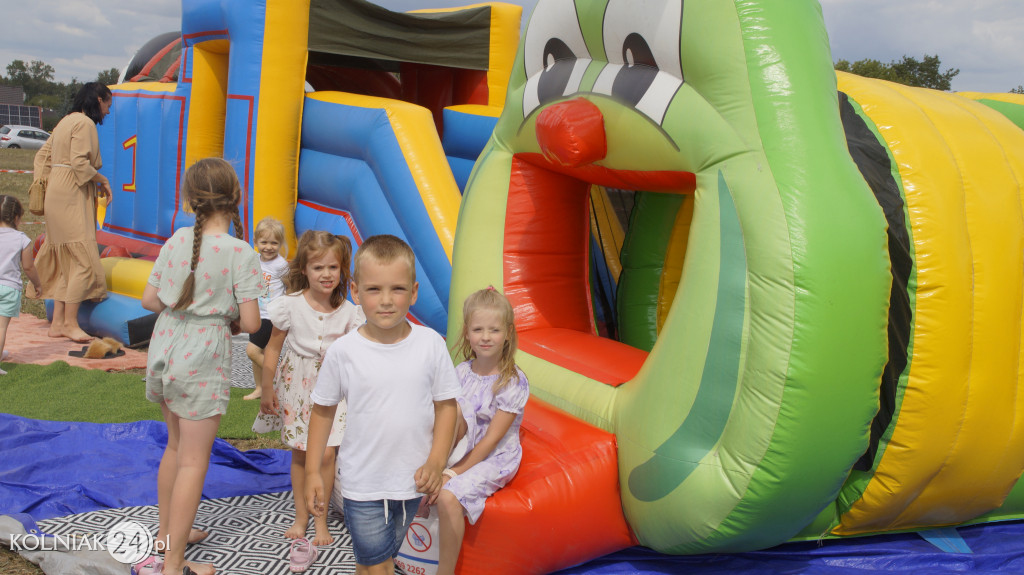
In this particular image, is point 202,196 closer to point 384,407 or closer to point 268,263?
point 384,407

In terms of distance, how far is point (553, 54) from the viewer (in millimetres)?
3236

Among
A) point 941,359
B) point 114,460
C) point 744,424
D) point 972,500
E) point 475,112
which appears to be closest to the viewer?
point 744,424

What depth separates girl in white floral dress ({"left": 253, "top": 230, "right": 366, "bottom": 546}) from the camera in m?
2.68

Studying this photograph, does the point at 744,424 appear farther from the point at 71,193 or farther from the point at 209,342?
the point at 71,193

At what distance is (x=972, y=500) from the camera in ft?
8.40

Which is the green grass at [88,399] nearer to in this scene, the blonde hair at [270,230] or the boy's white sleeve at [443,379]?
the blonde hair at [270,230]

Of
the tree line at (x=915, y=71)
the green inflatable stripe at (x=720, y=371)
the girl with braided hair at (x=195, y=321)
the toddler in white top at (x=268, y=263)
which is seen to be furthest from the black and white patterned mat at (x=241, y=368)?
the tree line at (x=915, y=71)

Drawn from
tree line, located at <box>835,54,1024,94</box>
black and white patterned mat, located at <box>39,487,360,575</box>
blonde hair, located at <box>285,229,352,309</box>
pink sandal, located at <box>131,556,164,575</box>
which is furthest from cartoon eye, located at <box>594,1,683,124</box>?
tree line, located at <box>835,54,1024,94</box>

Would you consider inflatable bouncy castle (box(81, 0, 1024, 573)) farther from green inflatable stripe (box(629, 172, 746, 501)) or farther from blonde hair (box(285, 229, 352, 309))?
blonde hair (box(285, 229, 352, 309))

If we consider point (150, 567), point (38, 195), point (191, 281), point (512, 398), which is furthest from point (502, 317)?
point (38, 195)

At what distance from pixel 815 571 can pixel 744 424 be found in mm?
746

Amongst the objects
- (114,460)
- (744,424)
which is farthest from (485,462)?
(114,460)

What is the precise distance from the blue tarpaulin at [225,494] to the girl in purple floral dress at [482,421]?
462mm

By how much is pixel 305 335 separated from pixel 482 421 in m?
0.69
